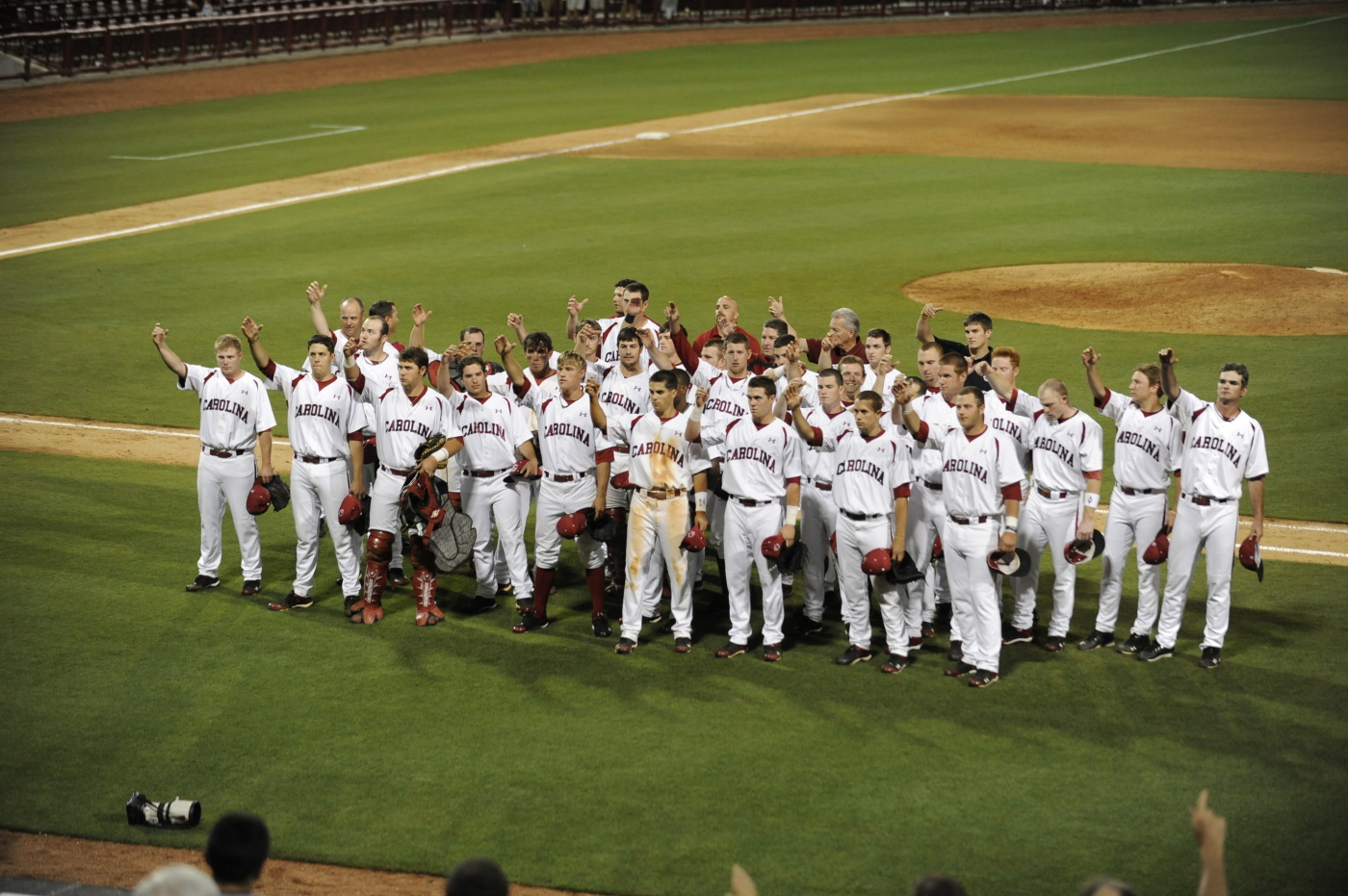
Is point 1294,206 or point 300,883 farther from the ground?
point 1294,206

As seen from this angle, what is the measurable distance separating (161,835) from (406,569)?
4.04 m

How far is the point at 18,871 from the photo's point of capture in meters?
6.92

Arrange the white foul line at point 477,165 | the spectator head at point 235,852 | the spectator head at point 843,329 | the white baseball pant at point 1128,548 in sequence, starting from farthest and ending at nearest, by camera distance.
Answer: the white foul line at point 477,165 < the spectator head at point 843,329 < the white baseball pant at point 1128,548 < the spectator head at point 235,852

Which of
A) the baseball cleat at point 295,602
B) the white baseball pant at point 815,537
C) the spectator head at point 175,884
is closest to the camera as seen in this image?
the spectator head at point 175,884

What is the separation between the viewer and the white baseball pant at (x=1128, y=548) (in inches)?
361

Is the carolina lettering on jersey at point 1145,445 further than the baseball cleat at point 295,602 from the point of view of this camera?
No

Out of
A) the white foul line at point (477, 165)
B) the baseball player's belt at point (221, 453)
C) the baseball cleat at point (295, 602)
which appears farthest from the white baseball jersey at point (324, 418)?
the white foul line at point (477, 165)

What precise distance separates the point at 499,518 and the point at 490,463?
41 centimetres

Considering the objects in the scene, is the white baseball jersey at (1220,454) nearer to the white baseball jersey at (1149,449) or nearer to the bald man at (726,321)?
the white baseball jersey at (1149,449)

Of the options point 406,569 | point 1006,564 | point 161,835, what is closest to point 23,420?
point 406,569

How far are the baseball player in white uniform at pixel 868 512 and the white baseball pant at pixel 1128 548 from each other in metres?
1.38

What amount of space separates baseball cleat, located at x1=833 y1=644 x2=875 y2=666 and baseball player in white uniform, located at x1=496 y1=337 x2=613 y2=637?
1.65m

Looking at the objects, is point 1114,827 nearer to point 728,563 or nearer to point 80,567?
point 728,563

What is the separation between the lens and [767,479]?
9156 millimetres
